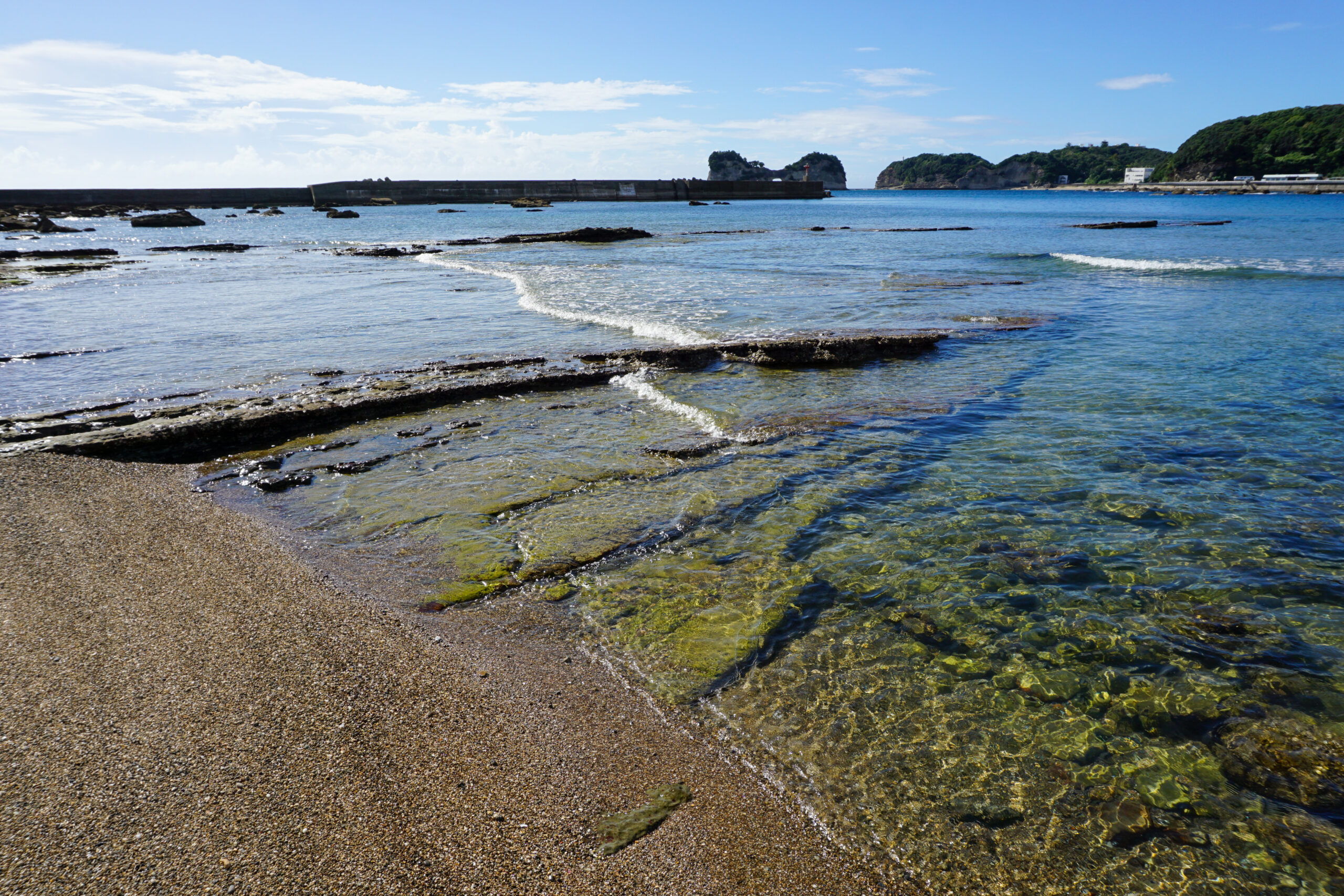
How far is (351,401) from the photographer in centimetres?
905

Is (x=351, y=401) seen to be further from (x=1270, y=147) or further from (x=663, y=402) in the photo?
(x=1270, y=147)

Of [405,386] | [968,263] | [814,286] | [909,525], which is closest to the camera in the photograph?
[909,525]

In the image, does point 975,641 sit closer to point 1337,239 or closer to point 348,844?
point 348,844

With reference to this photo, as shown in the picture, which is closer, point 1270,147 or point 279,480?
point 279,480

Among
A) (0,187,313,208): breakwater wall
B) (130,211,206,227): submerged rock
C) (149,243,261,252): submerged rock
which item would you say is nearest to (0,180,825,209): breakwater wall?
(0,187,313,208): breakwater wall

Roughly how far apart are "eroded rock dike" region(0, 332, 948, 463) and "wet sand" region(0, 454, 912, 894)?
124 inches

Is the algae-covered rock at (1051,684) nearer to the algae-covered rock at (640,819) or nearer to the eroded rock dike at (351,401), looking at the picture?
the algae-covered rock at (640,819)

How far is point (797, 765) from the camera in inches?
132

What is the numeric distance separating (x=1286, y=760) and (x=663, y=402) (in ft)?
24.5

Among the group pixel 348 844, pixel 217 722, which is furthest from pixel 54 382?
pixel 348 844

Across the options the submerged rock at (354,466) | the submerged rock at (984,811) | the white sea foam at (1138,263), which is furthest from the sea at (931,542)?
the white sea foam at (1138,263)

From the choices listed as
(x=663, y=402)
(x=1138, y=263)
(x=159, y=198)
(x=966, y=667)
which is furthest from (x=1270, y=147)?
(x=159, y=198)

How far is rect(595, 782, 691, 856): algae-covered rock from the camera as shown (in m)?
2.85

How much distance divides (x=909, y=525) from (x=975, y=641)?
5.35ft
